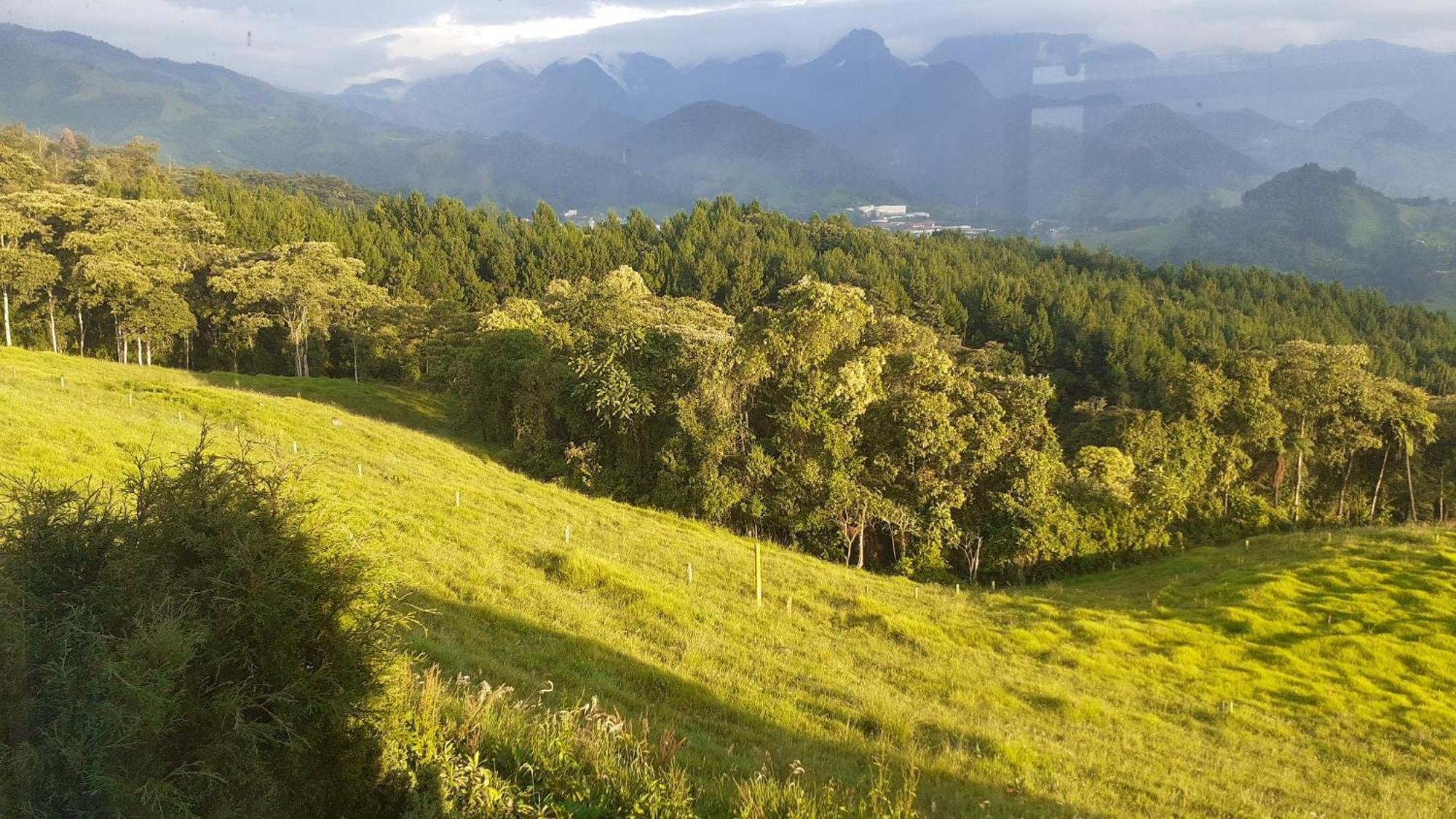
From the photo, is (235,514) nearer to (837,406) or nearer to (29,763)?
(29,763)

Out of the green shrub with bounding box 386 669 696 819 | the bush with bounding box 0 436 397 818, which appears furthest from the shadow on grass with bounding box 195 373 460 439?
the bush with bounding box 0 436 397 818

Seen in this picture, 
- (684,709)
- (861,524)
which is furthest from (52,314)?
(684,709)

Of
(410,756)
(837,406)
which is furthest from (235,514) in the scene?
(837,406)

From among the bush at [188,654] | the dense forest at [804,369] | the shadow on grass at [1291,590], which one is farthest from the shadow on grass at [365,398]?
the bush at [188,654]

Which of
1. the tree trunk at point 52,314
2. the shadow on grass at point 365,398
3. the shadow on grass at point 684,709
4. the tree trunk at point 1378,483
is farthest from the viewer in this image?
the tree trunk at point 52,314

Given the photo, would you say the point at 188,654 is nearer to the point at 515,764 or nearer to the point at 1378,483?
the point at 515,764

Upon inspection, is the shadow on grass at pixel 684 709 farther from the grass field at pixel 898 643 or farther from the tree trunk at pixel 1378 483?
the tree trunk at pixel 1378 483

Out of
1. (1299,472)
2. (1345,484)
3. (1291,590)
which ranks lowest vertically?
(1345,484)
